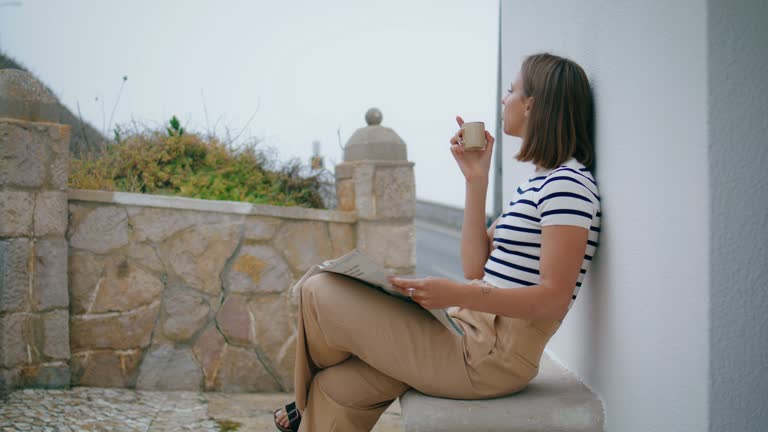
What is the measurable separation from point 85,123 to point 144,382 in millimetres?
2507

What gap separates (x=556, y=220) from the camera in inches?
57.1

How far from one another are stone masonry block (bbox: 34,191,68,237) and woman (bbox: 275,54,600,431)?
2.40m

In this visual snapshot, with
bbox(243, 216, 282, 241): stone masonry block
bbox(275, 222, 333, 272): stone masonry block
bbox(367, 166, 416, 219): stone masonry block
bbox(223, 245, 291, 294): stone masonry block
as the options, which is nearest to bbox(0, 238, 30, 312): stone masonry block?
bbox(223, 245, 291, 294): stone masonry block

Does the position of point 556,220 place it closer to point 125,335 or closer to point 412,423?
point 412,423

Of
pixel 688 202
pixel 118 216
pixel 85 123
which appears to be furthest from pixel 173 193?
pixel 688 202

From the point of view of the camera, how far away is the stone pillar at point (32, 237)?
3.30 metres

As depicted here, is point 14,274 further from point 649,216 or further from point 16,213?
point 649,216

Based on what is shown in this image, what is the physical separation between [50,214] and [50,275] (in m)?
0.34

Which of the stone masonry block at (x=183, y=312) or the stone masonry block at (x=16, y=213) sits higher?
the stone masonry block at (x=16, y=213)

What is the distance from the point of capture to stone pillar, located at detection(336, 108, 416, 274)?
4.22 m

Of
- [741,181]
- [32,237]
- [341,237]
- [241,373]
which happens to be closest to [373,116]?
[341,237]

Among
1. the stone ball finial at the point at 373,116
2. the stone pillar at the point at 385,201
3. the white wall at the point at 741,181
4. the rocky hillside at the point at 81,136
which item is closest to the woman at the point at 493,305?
the white wall at the point at 741,181

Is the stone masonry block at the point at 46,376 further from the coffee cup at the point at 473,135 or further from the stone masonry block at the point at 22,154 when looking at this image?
the coffee cup at the point at 473,135

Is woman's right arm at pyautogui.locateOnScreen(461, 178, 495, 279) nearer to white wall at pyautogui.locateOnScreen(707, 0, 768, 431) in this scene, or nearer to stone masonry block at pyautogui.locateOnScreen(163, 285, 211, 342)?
white wall at pyautogui.locateOnScreen(707, 0, 768, 431)
